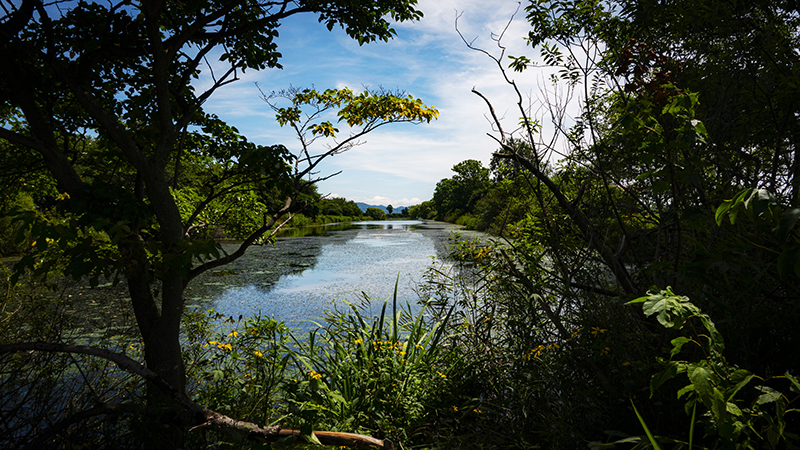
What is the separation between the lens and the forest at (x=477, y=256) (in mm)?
1495

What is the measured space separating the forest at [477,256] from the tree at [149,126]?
2 cm

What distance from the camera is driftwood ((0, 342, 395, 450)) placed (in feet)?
6.12

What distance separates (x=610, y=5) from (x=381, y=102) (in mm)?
2265

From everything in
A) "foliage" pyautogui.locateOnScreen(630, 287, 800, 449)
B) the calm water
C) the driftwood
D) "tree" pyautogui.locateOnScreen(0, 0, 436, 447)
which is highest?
"tree" pyautogui.locateOnScreen(0, 0, 436, 447)

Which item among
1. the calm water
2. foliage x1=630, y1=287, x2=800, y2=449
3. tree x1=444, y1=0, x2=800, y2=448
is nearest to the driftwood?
tree x1=444, y1=0, x2=800, y2=448

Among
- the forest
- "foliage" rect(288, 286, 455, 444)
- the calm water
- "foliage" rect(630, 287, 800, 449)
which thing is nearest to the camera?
"foliage" rect(630, 287, 800, 449)

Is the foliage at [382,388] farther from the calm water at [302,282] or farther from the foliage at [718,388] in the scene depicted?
the foliage at [718,388]

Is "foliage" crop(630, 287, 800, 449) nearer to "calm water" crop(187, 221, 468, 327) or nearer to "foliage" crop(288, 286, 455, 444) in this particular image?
"foliage" crop(288, 286, 455, 444)

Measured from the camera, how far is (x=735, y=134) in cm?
213

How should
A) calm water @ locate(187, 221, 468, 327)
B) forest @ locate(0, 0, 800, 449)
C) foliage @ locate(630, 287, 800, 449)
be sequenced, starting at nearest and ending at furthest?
foliage @ locate(630, 287, 800, 449) < forest @ locate(0, 0, 800, 449) < calm water @ locate(187, 221, 468, 327)

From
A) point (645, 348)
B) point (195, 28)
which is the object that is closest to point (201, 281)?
point (195, 28)

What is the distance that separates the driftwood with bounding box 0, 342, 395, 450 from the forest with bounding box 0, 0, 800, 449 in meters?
0.01

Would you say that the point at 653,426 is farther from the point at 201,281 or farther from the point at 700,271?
the point at 201,281

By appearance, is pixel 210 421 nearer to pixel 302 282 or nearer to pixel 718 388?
pixel 718 388
